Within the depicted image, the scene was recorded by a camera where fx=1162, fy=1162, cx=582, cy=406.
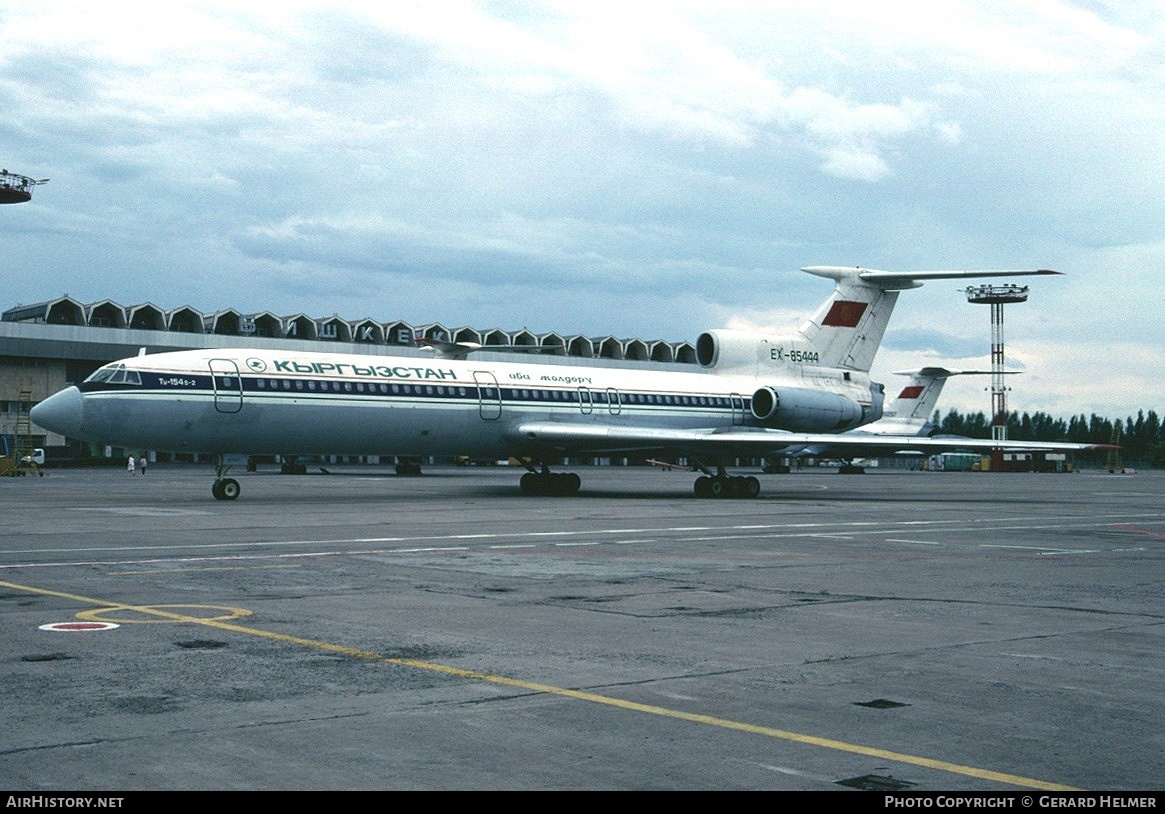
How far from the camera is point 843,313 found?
41594 millimetres

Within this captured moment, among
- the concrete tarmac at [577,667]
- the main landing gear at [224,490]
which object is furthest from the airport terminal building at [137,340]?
the concrete tarmac at [577,667]

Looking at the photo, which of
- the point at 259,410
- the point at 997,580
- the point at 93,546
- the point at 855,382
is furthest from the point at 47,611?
the point at 855,382

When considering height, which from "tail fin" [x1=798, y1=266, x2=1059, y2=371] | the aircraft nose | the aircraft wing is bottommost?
the aircraft wing

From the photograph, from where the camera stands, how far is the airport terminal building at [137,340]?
77.2 m

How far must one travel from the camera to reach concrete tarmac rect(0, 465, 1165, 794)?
5.60m

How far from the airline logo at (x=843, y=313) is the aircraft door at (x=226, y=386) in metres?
21.1

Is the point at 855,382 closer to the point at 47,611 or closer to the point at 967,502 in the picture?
the point at 967,502

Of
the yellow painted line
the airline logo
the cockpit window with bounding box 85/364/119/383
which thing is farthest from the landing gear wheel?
the airline logo

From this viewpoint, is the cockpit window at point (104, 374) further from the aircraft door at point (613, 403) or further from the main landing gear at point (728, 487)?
the main landing gear at point (728, 487)

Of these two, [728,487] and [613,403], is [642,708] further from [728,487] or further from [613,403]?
[613,403]

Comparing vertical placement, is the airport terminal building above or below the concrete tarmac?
above

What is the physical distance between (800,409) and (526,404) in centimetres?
972

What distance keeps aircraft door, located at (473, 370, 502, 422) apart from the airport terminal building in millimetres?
41295

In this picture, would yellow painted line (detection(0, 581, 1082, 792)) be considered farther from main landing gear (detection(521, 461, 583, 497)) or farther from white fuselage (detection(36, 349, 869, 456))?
main landing gear (detection(521, 461, 583, 497))
